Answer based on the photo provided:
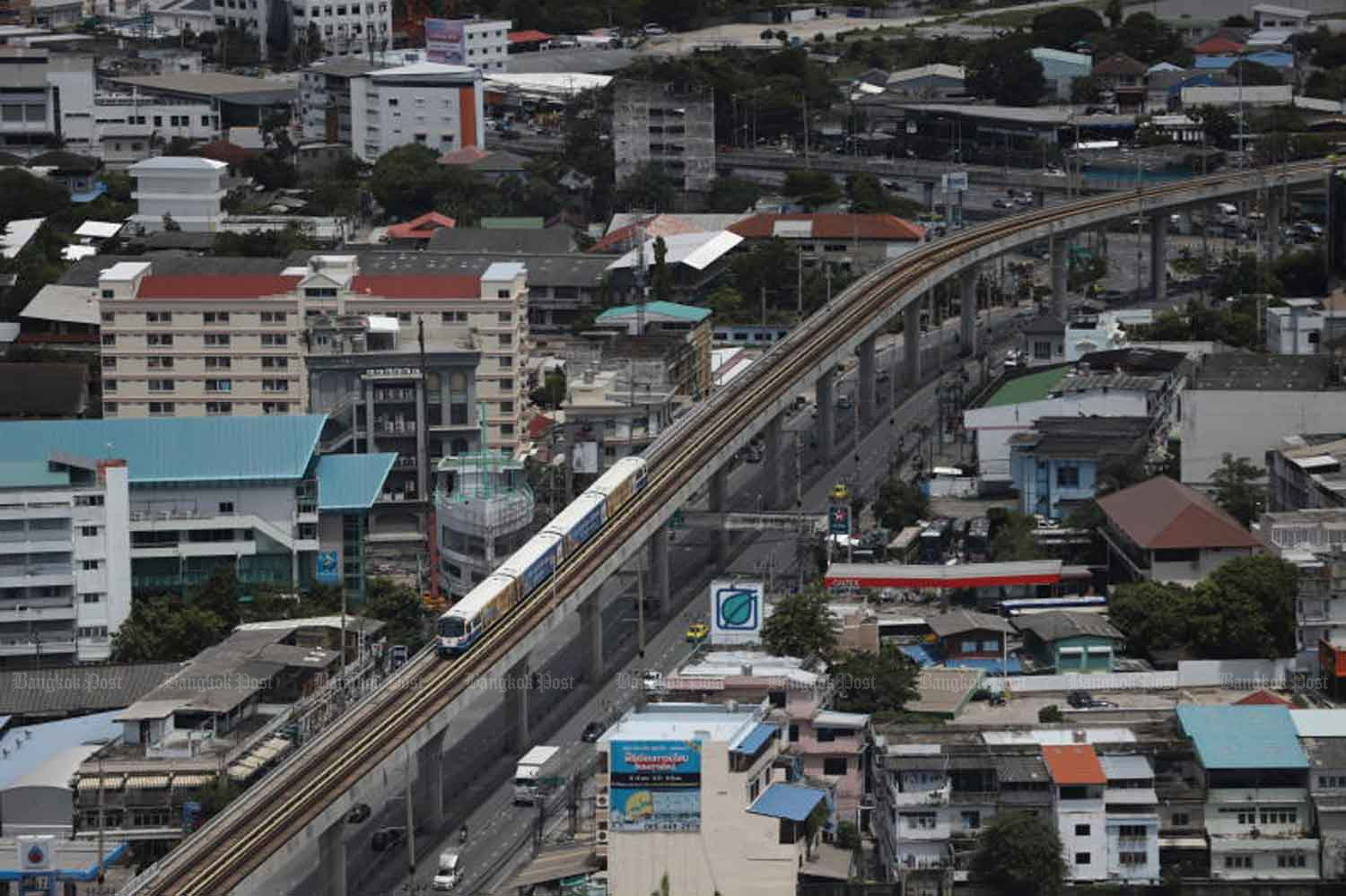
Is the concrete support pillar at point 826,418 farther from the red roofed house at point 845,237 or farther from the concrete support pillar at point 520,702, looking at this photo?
the concrete support pillar at point 520,702

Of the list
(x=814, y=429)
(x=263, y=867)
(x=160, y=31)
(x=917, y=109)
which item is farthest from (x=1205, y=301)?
(x=160, y=31)

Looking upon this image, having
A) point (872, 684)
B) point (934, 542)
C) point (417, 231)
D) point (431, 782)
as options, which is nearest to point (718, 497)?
point (934, 542)

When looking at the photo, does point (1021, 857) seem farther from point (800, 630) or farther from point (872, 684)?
point (800, 630)

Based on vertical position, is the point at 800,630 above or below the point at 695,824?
above

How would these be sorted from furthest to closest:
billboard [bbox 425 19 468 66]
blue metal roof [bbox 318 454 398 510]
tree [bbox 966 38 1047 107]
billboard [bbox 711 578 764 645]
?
billboard [bbox 425 19 468 66], tree [bbox 966 38 1047 107], blue metal roof [bbox 318 454 398 510], billboard [bbox 711 578 764 645]

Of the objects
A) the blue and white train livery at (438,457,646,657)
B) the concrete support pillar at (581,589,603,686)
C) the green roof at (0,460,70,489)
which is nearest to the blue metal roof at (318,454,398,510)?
the blue and white train livery at (438,457,646,657)

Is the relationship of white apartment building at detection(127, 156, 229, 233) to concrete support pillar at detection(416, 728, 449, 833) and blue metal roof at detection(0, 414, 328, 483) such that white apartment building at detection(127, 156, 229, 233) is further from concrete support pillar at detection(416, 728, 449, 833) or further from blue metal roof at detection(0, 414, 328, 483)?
concrete support pillar at detection(416, 728, 449, 833)

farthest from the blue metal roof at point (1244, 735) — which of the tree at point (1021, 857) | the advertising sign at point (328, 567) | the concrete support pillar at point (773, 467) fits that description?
the concrete support pillar at point (773, 467)
